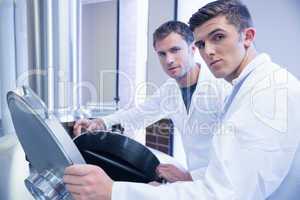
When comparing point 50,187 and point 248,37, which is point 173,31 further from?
point 50,187

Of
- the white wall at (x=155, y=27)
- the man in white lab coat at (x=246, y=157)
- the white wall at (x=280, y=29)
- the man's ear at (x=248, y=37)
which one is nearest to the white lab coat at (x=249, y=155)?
the man in white lab coat at (x=246, y=157)

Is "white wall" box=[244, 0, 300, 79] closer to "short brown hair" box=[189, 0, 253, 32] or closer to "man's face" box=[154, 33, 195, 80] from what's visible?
"man's face" box=[154, 33, 195, 80]

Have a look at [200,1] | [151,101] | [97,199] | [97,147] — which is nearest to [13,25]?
[97,147]

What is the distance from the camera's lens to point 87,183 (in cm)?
37

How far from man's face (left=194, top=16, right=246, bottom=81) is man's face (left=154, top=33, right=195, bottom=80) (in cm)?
43

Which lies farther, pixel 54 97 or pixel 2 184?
pixel 54 97

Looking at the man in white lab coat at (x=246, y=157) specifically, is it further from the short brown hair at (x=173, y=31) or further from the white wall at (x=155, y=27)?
the white wall at (x=155, y=27)

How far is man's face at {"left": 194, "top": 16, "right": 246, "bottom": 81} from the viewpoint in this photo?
0.63 meters

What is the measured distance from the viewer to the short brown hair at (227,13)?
2.10ft

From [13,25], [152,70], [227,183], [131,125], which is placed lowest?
[131,125]

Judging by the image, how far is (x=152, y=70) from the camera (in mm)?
2160

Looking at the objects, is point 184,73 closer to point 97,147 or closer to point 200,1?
point 97,147

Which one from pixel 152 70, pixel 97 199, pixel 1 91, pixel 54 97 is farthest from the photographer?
pixel 152 70

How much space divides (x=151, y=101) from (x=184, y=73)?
256 mm
